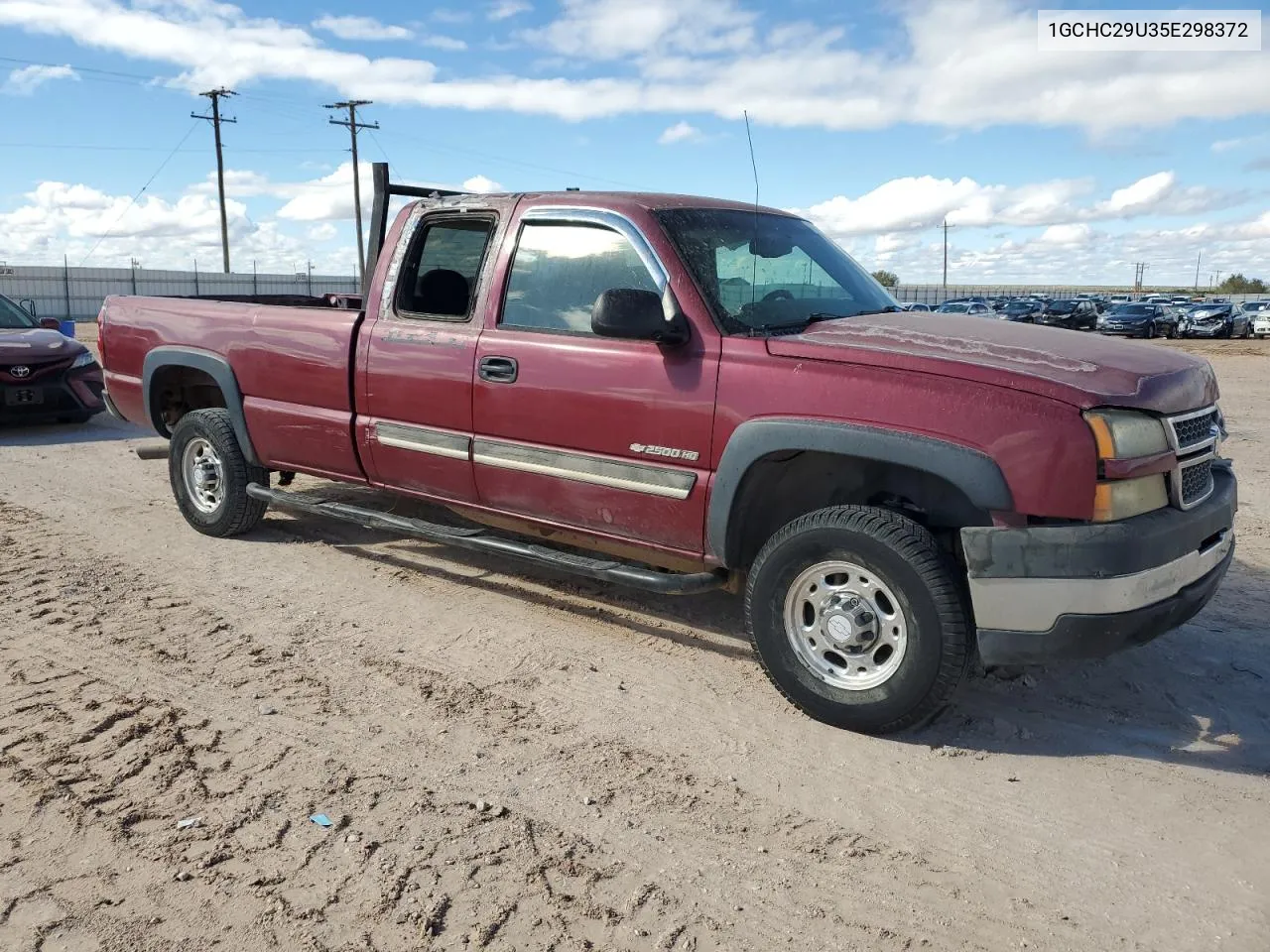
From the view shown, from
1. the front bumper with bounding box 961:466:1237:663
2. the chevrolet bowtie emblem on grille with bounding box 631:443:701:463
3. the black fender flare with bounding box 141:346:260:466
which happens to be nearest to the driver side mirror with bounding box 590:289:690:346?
the chevrolet bowtie emblem on grille with bounding box 631:443:701:463

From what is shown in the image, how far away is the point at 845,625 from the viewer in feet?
12.4

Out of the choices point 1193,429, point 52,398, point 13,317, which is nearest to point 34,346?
point 52,398

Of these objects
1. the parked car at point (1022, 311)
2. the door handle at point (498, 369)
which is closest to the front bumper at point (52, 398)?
the door handle at point (498, 369)

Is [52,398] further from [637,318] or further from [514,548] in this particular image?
[637,318]

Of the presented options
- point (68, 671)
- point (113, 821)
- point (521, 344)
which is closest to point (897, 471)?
point (521, 344)

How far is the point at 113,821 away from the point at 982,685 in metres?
3.27

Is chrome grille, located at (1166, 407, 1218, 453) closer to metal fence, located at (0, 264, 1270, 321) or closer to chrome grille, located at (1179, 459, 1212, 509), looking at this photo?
chrome grille, located at (1179, 459, 1212, 509)

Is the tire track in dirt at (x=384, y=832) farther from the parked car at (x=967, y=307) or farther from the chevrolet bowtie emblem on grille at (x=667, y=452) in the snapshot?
the parked car at (x=967, y=307)

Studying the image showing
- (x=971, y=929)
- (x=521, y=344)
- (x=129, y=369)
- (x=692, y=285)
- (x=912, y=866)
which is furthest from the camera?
(x=129, y=369)

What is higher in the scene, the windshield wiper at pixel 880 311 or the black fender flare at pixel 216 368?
the windshield wiper at pixel 880 311

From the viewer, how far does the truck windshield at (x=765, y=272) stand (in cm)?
Result: 430

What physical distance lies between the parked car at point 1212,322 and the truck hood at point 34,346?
119ft

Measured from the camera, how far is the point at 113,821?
3143mm

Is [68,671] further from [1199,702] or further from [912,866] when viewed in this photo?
[1199,702]
